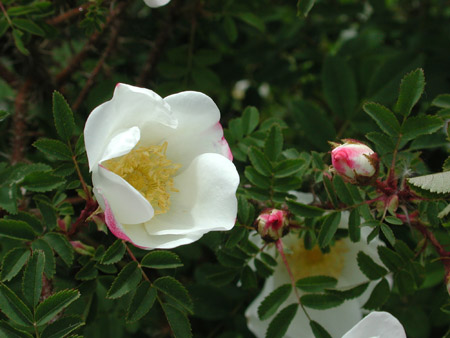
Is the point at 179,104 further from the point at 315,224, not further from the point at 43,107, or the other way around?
the point at 43,107

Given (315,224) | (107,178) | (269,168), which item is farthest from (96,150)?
(315,224)

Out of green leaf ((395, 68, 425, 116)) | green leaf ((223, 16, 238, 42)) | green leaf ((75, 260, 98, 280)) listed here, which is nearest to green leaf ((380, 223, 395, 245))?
green leaf ((395, 68, 425, 116))

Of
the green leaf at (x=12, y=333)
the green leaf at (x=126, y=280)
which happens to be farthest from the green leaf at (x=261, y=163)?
the green leaf at (x=12, y=333)

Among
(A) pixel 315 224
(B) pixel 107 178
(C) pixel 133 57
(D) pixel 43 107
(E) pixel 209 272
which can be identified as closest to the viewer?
(B) pixel 107 178

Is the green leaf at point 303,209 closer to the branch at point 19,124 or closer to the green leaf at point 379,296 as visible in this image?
the green leaf at point 379,296

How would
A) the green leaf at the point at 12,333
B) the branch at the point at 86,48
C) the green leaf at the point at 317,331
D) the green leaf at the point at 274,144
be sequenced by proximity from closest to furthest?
1. the green leaf at the point at 12,333
2. the green leaf at the point at 317,331
3. the green leaf at the point at 274,144
4. the branch at the point at 86,48

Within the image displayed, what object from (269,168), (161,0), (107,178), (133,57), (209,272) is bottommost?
(209,272)

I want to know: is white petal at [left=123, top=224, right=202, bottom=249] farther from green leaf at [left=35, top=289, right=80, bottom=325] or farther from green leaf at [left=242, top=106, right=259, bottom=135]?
green leaf at [left=242, top=106, right=259, bottom=135]

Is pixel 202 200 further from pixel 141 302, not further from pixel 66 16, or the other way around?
pixel 66 16
